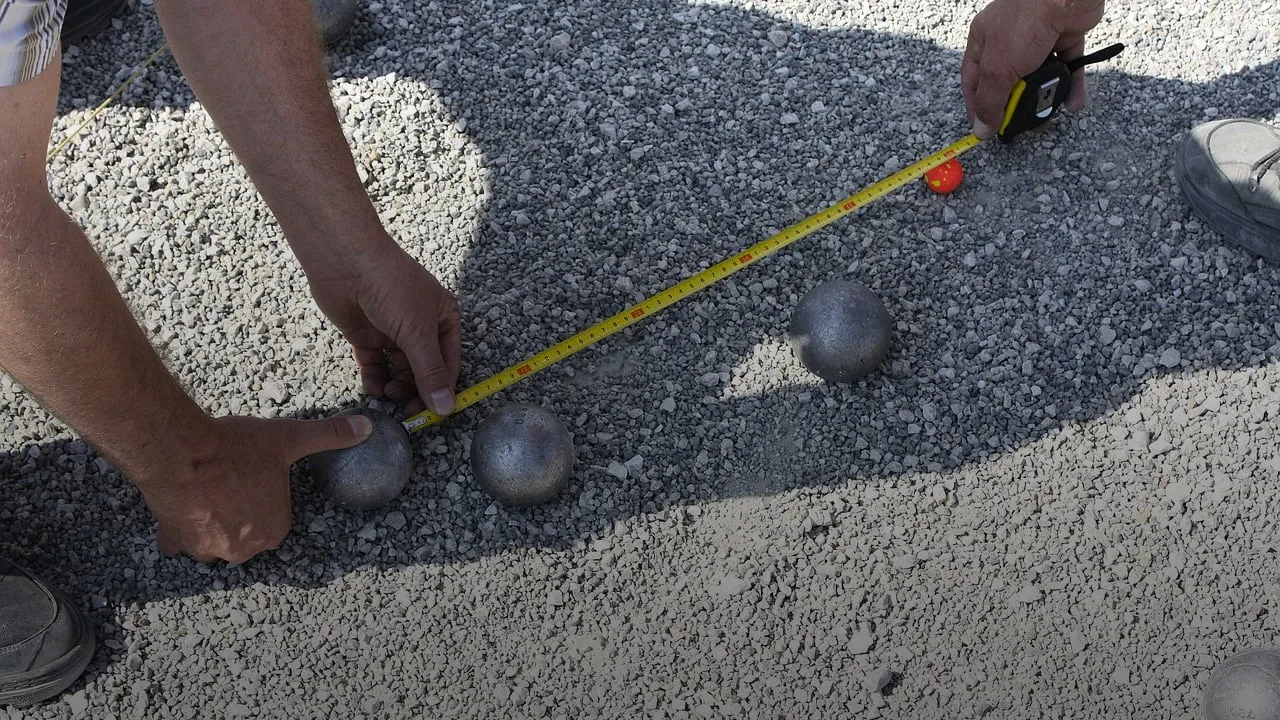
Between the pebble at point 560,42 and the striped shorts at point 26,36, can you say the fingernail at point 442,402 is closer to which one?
the striped shorts at point 26,36

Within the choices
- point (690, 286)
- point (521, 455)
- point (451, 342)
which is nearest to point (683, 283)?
point (690, 286)

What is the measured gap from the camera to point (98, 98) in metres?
4.70

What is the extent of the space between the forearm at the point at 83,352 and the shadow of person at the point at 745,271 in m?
0.66

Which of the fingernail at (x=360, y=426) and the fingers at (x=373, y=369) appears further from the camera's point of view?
the fingers at (x=373, y=369)

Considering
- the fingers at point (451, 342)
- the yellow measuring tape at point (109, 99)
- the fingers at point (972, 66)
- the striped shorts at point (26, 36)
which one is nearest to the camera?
the striped shorts at point (26, 36)

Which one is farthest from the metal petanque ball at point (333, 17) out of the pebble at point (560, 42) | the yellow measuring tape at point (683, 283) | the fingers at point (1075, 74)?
the fingers at point (1075, 74)

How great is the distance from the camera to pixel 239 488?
10.5 ft

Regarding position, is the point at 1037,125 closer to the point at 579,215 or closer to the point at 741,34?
the point at 741,34

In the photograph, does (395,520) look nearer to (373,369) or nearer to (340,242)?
(373,369)

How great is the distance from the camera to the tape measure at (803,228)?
3800 mm

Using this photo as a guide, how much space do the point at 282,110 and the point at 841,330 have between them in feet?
6.35

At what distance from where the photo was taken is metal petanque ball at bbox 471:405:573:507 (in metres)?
3.34

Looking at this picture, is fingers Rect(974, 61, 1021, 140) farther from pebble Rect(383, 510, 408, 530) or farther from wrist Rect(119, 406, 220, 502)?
wrist Rect(119, 406, 220, 502)

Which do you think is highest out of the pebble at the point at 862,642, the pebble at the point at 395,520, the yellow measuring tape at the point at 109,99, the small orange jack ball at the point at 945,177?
the yellow measuring tape at the point at 109,99
